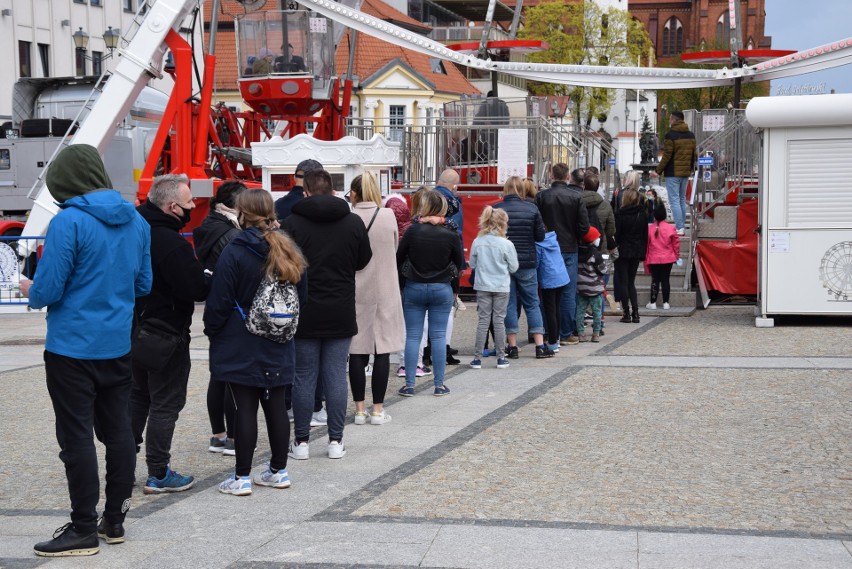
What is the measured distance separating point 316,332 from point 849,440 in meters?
3.54

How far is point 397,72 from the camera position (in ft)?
214

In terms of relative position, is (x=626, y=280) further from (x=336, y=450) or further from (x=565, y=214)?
(x=336, y=450)

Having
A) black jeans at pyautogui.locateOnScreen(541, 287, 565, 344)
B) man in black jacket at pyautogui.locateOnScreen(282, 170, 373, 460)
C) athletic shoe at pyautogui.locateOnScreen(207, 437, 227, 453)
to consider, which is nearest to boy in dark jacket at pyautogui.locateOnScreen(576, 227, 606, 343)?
black jeans at pyautogui.locateOnScreen(541, 287, 565, 344)

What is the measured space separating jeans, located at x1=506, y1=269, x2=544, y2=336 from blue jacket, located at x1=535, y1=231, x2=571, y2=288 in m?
0.36

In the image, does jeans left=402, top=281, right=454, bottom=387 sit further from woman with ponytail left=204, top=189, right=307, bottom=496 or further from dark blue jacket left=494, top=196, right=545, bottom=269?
woman with ponytail left=204, top=189, right=307, bottom=496

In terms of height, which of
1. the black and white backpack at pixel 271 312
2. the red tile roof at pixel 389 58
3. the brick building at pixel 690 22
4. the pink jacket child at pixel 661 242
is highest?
the brick building at pixel 690 22

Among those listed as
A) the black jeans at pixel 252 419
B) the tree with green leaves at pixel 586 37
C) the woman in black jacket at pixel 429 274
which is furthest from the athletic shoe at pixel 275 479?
the tree with green leaves at pixel 586 37

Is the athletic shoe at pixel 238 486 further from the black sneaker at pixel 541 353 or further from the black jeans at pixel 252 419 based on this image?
the black sneaker at pixel 541 353

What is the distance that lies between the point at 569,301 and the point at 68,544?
860cm

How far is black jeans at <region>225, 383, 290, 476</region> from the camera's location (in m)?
6.78

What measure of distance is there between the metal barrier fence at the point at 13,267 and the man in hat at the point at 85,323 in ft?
43.2

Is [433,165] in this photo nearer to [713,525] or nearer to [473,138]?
[473,138]

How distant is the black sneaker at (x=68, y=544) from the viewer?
5.68 metres

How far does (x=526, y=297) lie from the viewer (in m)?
12.3
